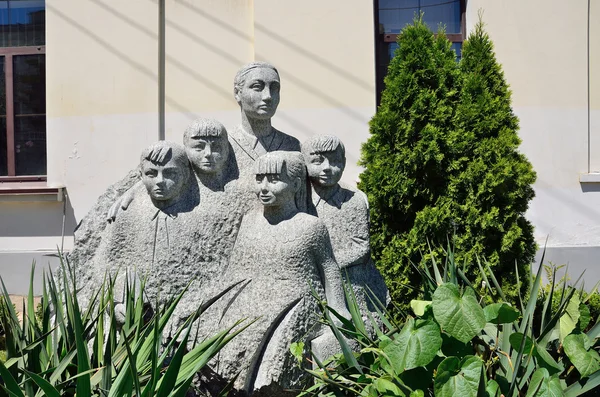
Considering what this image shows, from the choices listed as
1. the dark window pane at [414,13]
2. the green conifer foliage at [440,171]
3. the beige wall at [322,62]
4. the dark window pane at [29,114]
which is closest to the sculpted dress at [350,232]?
the green conifer foliage at [440,171]

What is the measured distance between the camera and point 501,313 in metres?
2.62

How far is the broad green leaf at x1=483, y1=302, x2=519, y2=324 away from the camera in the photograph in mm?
2611

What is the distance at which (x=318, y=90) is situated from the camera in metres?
6.85

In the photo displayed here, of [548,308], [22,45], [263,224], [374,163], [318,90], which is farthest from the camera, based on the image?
[22,45]

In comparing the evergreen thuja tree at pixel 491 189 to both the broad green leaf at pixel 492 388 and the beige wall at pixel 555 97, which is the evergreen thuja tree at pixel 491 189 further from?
the broad green leaf at pixel 492 388

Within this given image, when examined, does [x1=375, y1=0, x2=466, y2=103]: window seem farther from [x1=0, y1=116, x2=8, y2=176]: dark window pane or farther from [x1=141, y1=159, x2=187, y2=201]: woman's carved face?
[x1=141, y1=159, x2=187, y2=201]: woman's carved face

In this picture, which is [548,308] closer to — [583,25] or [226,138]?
[226,138]

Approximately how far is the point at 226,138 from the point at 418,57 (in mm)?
2667

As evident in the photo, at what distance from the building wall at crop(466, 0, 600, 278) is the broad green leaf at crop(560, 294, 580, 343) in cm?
425

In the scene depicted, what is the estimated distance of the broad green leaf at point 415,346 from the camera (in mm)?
2490

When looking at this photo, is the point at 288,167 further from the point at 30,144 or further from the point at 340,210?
the point at 30,144

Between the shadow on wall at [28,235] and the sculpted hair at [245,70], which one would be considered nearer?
the sculpted hair at [245,70]

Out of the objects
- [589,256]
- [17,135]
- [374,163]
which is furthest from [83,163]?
[589,256]

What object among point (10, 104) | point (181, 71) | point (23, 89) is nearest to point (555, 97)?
point (181, 71)
